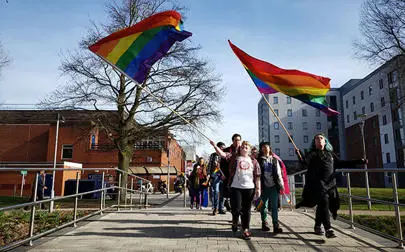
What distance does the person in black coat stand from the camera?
559 centimetres

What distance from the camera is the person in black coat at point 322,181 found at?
220 inches

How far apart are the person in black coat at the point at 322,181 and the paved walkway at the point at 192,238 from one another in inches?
17.2

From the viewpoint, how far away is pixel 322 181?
222 inches

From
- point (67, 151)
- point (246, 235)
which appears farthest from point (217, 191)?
point (67, 151)

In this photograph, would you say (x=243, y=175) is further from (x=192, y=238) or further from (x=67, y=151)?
(x=67, y=151)

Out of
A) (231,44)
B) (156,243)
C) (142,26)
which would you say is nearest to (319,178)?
(156,243)

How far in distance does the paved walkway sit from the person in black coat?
436 mm

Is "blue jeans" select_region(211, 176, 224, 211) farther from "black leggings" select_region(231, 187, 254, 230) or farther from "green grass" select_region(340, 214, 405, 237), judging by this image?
"green grass" select_region(340, 214, 405, 237)

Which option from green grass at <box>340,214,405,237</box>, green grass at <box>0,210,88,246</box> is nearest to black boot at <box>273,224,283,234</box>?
green grass at <box>0,210,88,246</box>

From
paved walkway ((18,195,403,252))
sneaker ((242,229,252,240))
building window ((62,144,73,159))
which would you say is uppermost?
building window ((62,144,73,159))

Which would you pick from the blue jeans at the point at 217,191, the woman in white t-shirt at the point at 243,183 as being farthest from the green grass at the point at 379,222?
the woman in white t-shirt at the point at 243,183

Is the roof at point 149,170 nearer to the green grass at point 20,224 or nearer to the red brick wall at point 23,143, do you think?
the red brick wall at point 23,143

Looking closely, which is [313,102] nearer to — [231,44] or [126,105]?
[231,44]

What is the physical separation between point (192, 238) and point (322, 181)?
8.03 feet
